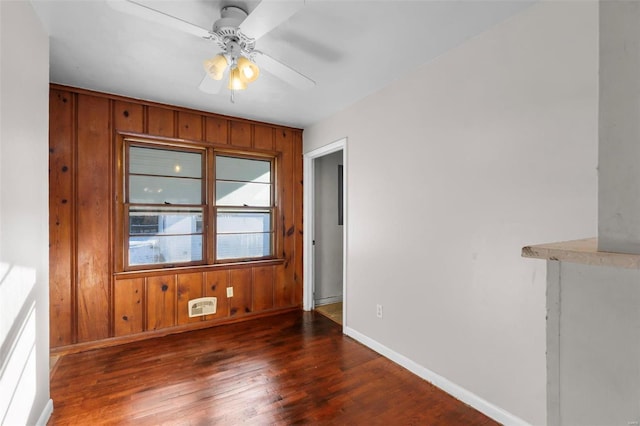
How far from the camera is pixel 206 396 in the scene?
2084 mm

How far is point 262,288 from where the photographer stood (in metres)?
3.71

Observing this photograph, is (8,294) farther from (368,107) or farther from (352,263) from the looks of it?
(368,107)

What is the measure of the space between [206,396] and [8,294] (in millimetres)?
1298

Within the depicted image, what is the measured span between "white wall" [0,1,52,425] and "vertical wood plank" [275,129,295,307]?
7.56 feet

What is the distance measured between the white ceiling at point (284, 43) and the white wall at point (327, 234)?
141 cm

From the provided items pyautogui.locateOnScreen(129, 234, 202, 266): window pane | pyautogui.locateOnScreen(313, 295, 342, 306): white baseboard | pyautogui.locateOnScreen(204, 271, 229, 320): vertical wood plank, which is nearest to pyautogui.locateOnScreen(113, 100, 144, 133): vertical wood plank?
pyautogui.locateOnScreen(129, 234, 202, 266): window pane

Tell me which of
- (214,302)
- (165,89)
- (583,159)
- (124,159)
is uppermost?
(165,89)

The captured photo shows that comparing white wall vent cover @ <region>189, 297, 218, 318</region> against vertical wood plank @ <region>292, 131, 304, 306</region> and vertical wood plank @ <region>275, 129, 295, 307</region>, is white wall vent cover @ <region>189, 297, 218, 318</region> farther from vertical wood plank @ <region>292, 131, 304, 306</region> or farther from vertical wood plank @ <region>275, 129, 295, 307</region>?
vertical wood plank @ <region>292, 131, 304, 306</region>

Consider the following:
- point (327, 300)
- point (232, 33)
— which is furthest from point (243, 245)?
point (232, 33)

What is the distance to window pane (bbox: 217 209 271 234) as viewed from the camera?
140 inches

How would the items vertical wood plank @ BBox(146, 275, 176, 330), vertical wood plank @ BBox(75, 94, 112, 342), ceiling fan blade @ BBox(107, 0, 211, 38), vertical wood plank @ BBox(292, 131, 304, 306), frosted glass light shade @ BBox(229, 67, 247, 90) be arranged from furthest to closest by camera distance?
vertical wood plank @ BBox(292, 131, 304, 306), vertical wood plank @ BBox(146, 275, 176, 330), vertical wood plank @ BBox(75, 94, 112, 342), frosted glass light shade @ BBox(229, 67, 247, 90), ceiling fan blade @ BBox(107, 0, 211, 38)

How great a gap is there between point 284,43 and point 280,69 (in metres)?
0.37

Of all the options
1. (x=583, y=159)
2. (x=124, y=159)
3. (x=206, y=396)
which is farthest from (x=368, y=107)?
(x=206, y=396)

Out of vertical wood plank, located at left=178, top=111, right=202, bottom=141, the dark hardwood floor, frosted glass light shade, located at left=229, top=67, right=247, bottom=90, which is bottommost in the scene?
the dark hardwood floor
